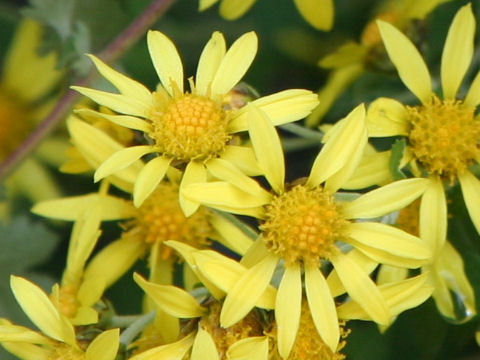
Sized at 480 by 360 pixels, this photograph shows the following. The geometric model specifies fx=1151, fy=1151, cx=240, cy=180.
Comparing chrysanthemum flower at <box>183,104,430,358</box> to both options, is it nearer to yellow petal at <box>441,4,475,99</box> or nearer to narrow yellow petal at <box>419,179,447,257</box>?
narrow yellow petal at <box>419,179,447,257</box>

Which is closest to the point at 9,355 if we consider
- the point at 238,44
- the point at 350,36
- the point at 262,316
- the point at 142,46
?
the point at 262,316

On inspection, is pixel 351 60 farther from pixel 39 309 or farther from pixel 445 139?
pixel 39 309

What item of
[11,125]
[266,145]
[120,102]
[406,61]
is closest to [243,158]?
[266,145]

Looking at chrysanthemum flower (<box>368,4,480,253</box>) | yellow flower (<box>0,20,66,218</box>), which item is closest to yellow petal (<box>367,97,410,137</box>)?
chrysanthemum flower (<box>368,4,480,253</box>)

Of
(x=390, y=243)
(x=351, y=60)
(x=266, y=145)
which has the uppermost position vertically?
(x=351, y=60)

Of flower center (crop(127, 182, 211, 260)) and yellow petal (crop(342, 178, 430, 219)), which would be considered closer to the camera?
yellow petal (crop(342, 178, 430, 219))

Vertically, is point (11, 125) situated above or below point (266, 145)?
above

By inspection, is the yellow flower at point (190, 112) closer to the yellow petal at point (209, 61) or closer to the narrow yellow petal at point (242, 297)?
the yellow petal at point (209, 61)
